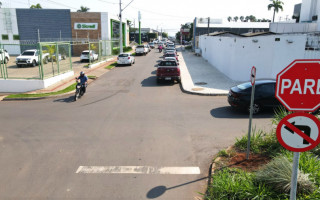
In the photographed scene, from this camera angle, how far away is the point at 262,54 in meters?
16.5

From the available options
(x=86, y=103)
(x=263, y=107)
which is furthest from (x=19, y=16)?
(x=263, y=107)

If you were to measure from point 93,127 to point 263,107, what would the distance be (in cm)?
678

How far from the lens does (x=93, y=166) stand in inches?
264

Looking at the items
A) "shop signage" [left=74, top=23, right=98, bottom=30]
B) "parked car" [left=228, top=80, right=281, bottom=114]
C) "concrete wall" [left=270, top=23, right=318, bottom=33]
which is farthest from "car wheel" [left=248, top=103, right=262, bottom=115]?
"shop signage" [left=74, top=23, right=98, bottom=30]

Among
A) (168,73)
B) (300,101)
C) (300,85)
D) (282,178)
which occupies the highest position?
(300,85)

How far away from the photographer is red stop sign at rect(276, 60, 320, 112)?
3104 millimetres

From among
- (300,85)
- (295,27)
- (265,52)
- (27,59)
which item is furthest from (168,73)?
(295,27)

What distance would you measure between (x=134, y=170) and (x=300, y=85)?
4.46m

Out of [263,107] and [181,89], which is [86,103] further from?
[263,107]

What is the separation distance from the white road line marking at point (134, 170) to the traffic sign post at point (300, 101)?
3.58m

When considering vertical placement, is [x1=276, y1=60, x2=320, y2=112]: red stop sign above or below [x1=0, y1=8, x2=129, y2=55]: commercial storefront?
below

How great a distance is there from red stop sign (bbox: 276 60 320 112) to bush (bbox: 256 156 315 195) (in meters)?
2.13

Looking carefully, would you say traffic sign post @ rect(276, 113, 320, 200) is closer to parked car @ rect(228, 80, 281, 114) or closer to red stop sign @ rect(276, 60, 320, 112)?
red stop sign @ rect(276, 60, 320, 112)

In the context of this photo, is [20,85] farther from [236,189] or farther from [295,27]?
[295,27]
